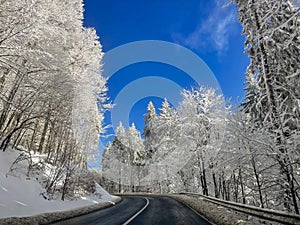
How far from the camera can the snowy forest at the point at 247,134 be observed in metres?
7.64

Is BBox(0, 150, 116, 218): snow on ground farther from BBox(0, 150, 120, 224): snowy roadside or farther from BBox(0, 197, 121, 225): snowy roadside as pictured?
BBox(0, 197, 121, 225): snowy roadside

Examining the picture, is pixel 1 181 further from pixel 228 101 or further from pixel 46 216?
pixel 228 101

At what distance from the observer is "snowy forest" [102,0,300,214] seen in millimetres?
7637

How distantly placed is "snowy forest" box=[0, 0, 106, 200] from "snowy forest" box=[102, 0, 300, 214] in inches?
274

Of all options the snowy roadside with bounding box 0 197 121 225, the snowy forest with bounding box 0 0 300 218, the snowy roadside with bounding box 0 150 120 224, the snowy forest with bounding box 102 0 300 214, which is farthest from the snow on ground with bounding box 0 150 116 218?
the snowy forest with bounding box 102 0 300 214

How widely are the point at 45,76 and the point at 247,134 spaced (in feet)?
34.8

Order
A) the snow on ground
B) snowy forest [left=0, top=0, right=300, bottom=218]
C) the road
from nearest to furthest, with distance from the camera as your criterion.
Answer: the snow on ground < the road < snowy forest [left=0, top=0, right=300, bottom=218]

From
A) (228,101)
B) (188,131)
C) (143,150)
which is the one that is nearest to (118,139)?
(143,150)

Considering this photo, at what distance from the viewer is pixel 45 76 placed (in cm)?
1003

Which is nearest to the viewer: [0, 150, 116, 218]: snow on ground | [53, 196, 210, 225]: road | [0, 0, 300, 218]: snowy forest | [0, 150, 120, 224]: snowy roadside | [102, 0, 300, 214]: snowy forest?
[0, 150, 120, 224]: snowy roadside

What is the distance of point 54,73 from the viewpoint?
10156 millimetres

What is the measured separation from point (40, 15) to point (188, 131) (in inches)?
647

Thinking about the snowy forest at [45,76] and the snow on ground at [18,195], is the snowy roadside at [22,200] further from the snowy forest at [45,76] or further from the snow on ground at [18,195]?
the snowy forest at [45,76]

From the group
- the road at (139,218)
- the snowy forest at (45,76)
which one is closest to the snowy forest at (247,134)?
the road at (139,218)
